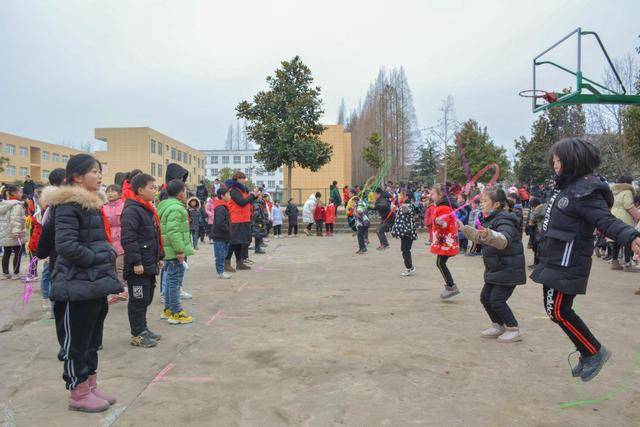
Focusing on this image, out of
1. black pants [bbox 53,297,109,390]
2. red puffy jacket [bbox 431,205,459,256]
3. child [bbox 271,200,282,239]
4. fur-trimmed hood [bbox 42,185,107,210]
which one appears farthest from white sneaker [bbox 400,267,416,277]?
child [bbox 271,200,282,239]

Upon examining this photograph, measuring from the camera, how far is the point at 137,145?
59750 mm

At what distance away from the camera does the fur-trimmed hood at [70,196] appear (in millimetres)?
3277

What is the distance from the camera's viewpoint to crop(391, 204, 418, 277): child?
29.7ft

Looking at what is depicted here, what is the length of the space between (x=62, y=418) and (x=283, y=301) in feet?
13.0

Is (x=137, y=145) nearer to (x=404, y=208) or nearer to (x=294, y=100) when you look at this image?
(x=294, y=100)

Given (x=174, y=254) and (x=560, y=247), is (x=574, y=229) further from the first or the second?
(x=174, y=254)

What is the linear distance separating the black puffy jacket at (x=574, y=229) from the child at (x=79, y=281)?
10.2ft

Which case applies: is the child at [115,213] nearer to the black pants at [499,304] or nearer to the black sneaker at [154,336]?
the black sneaker at [154,336]

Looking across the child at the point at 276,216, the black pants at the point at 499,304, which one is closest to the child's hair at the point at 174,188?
the black pants at the point at 499,304

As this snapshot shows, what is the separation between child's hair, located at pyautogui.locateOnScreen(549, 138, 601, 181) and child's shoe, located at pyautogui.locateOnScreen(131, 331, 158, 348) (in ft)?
13.0

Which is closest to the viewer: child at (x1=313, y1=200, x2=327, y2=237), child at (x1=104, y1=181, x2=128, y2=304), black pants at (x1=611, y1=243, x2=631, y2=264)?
A: child at (x1=104, y1=181, x2=128, y2=304)

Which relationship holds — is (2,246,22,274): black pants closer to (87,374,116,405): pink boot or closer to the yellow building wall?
(87,374,116,405): pink boot

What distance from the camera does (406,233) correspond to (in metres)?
9.00

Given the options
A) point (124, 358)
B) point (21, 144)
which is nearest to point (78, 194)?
point (124, 358)
